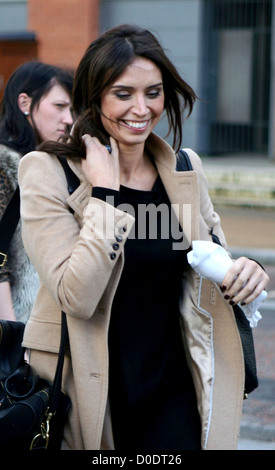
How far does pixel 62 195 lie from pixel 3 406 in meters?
0.61

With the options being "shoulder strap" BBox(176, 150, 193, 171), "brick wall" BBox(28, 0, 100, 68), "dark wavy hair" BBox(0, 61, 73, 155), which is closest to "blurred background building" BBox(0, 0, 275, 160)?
"brick wall" BBox(28, 0, 100, 68)

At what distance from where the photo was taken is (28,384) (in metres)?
2.27

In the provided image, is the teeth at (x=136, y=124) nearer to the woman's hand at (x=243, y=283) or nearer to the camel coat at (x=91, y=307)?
the camel coat at (x=91, y=307)

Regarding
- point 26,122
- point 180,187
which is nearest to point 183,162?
point 180,187

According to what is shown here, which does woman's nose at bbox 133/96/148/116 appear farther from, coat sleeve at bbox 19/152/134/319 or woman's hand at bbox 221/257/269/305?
woman's hand at bbox 221/257/269/305

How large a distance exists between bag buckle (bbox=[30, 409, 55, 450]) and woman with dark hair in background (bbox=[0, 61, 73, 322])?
92 centimetres

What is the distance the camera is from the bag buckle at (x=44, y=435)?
86.2 inches

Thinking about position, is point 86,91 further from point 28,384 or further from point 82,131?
point 28,384

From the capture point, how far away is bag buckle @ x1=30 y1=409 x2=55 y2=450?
2189 millimetres

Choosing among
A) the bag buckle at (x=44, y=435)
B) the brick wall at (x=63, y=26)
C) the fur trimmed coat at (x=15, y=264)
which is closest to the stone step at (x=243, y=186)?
the brick wall at (x=63, y=26)

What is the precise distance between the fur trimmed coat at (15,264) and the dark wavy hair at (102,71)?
0.57 m

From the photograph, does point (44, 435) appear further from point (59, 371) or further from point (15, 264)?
point (15, 264)

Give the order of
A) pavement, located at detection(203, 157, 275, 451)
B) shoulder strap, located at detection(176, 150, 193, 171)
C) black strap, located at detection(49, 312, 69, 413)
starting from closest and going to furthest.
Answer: black strap, located at detection(49, 312, 69, 413) → shoulder strap, located at detection(176, 150, 193, 171) → pavement, located at detection(203, 157, 275, 451)

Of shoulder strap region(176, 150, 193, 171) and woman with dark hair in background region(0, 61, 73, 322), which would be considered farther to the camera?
woman with dark hair in background region(0, 61, 73, 322)
